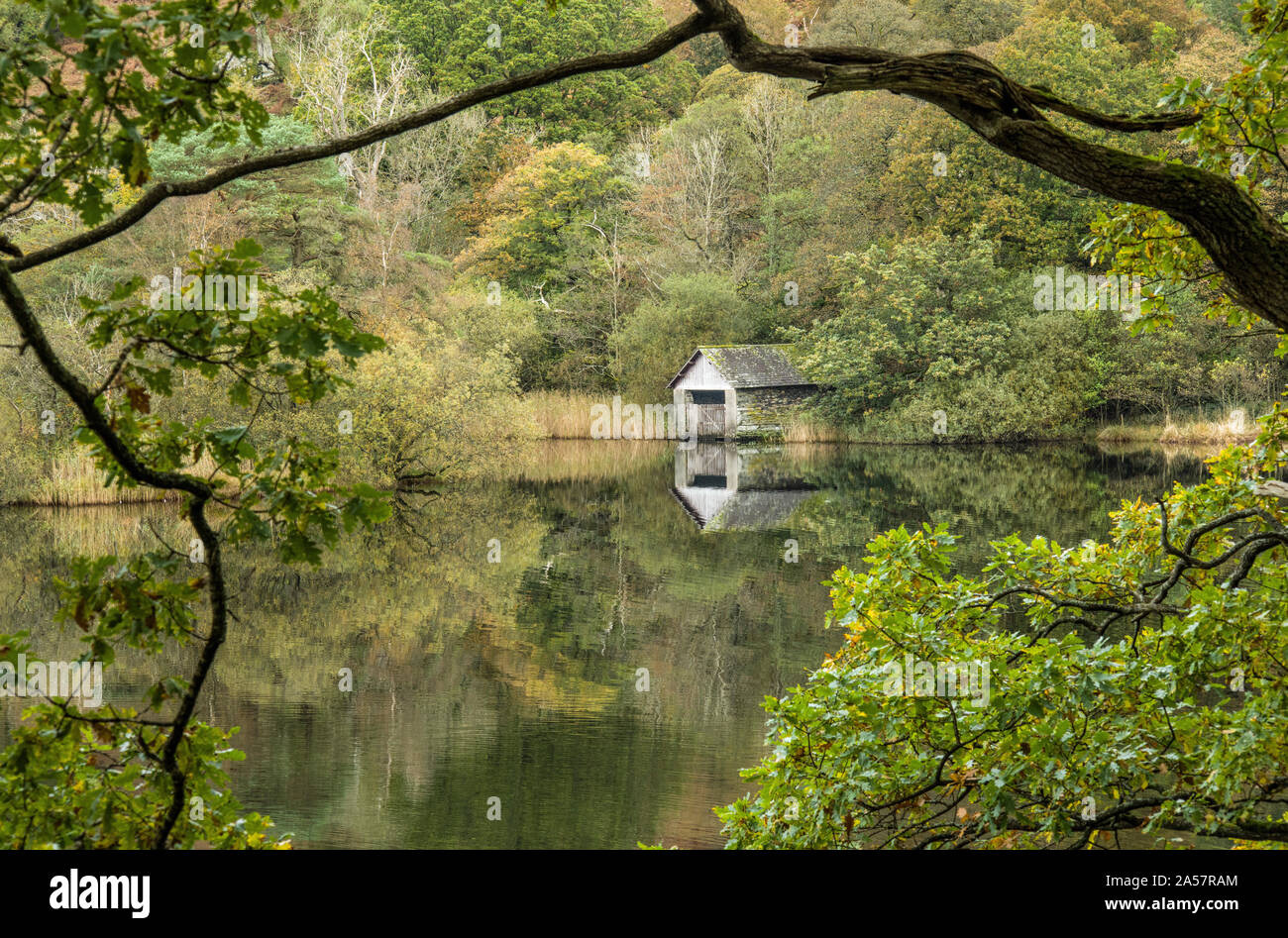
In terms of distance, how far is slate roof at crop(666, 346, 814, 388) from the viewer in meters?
36.2

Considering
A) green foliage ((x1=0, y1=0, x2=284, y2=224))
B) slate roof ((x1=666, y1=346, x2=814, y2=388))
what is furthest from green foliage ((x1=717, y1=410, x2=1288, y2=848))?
slate roof ((x1=666, y1=346, x2=814, y2=388))

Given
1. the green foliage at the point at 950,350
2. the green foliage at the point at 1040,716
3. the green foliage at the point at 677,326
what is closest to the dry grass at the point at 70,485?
the green foliage at the point at 1040,716

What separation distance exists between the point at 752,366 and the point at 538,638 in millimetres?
23607

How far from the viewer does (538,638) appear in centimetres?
→ 1392

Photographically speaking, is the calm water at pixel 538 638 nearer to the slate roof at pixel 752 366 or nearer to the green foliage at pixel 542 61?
the slate roof at pixel 752 366

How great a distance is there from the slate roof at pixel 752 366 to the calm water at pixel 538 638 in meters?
9.03

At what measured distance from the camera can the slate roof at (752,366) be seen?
3619 centimetres

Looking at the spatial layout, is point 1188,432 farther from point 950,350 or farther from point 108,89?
point 108,89

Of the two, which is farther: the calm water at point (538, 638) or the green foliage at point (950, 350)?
the green foliage at point (950, 350)

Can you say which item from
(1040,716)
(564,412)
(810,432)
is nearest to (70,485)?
(564,412)

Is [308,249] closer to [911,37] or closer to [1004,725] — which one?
[911,37]

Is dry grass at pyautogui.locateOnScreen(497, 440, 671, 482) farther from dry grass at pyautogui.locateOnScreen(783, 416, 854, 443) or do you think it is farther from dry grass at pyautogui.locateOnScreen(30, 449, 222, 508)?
dry grass at pyautogui.locateOnScreen(30, 449, 222, 508)

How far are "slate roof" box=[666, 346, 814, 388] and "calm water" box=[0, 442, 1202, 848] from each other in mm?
9033

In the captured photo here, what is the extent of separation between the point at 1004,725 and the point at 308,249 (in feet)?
90.3
